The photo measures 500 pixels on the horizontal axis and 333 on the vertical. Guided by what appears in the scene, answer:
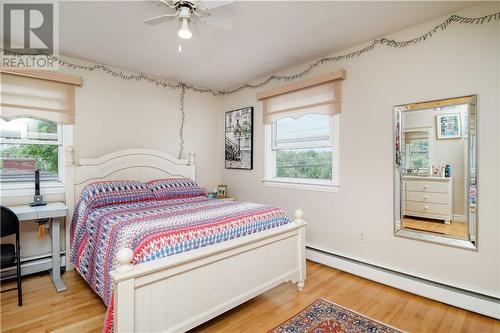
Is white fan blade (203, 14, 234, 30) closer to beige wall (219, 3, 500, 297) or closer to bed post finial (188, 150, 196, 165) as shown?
beige wall (219, 3, 500, 297)

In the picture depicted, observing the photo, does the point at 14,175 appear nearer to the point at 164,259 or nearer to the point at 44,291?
the point at 44,291

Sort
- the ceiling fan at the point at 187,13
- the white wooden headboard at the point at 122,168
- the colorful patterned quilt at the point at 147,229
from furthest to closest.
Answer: the white wooden headboard at the point at 122,168
the ceiling fan at the point at 187,13
the colorful patterned quilt at the point at 147,229

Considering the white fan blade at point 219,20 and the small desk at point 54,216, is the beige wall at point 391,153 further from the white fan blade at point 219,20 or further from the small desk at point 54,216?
the small desk at point 54,216

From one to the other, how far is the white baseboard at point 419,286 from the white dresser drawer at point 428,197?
29.2 inches

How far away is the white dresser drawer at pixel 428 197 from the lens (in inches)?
97.6

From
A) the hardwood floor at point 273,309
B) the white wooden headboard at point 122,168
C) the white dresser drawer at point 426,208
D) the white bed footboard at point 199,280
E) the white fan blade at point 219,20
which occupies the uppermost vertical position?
the white fan blade at point 219,20

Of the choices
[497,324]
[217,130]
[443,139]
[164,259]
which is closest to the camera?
[164,259]

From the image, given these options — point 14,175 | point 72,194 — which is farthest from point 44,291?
point 14,175

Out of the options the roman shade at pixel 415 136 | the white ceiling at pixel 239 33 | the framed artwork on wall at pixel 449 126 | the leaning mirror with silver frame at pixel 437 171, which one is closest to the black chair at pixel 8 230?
the white ceiling at pixel 239 33

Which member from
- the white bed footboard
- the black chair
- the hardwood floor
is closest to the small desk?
the hardwood floor

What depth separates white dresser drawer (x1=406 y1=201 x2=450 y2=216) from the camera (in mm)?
2486

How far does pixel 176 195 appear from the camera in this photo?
11.1 ft

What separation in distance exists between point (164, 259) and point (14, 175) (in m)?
2.45

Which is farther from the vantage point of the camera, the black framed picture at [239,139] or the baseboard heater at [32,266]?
the black framed picture at [239,139]
